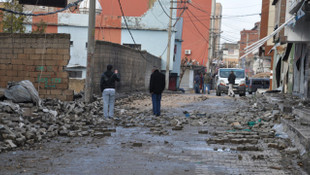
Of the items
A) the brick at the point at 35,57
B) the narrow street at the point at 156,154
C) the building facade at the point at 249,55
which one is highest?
the building facade at the point at 249,55

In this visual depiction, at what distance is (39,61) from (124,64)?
826 centimetres

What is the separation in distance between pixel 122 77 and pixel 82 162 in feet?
54.1

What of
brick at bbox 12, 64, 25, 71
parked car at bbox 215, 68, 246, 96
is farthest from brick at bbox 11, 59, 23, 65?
parked car at bbox 215, 68, 246, 96

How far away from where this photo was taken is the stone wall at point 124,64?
18.2 meters

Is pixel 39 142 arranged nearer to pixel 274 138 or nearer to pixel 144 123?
pixel 144 123

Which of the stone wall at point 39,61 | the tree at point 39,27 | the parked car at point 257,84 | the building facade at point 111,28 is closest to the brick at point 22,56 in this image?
the stone wall at point 39,61

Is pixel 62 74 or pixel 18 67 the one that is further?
pixel 18 67

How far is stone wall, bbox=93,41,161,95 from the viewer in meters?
18.2

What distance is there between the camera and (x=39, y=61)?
15.2 m

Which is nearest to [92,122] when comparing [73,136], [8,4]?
[73,136]

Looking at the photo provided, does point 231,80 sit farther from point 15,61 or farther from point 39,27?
point 15,61

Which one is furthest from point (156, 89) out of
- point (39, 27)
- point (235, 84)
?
point (39, 27)

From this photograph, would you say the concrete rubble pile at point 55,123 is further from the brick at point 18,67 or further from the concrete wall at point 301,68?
the concrete wall at point 301,68

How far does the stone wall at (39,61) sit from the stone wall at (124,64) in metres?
2.63
